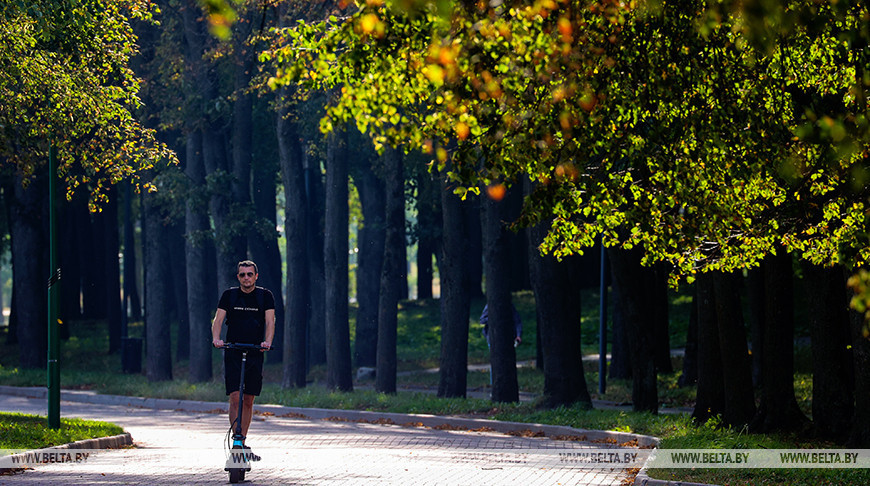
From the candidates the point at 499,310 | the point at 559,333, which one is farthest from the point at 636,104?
the point at 499,310

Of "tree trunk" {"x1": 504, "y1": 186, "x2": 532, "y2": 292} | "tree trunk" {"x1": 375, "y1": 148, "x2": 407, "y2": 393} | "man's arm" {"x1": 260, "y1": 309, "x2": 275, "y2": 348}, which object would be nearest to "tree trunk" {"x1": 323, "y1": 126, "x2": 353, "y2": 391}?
"tree trunk" {"x1": 375, "y1": 148, "x2": 407, "y2": 393}

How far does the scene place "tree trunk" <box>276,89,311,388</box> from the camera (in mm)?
26328

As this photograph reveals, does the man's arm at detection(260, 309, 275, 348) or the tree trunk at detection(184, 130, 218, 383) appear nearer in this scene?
the man's arm at detection(260, 309, 275, 348)

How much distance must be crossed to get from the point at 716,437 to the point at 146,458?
267 inches

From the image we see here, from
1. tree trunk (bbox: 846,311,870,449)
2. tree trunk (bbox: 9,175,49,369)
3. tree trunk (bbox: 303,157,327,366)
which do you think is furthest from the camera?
tree trunk (bbox: 303,157,327,366)

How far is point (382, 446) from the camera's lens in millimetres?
15172

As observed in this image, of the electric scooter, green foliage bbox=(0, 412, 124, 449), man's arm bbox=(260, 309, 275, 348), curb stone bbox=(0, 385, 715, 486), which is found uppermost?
man's arm bbox=(260, 309, 275, 348)

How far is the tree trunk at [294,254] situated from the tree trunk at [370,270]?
5.10 meters

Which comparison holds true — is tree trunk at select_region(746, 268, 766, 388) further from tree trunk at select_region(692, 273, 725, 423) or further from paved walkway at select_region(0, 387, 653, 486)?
paved walkway at select_region(0, 387, 653, 486)

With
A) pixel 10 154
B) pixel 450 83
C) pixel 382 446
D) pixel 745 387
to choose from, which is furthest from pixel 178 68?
pixel 450 83

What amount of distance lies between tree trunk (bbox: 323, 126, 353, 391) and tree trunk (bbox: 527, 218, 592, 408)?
22.1 feet

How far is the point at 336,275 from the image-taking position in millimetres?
25531

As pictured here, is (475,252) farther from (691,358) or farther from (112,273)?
(691,358)

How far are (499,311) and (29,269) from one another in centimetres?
1661
